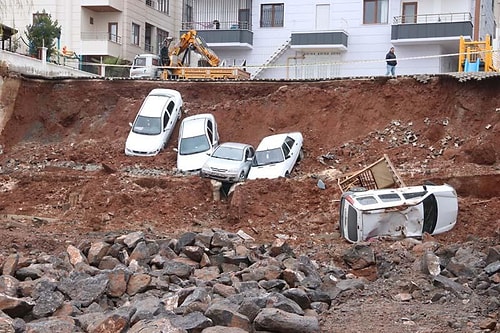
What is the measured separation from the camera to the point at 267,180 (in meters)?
23.6

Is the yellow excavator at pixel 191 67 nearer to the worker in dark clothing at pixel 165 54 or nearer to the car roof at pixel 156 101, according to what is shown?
the worker in dark clothing at pixel 165 54

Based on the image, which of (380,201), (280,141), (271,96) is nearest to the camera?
(380,201)

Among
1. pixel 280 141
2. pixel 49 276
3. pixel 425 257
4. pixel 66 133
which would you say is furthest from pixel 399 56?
pixel 49 276

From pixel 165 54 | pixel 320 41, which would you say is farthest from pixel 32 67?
pixel 320 41

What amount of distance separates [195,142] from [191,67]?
8.80 m

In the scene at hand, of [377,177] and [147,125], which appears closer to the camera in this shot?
[377,177]

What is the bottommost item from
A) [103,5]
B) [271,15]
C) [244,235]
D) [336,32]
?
[244,235]

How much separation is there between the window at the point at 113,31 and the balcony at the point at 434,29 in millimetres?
16138

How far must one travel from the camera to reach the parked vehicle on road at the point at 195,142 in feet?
85.6

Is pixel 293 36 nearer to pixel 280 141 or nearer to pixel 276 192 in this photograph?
pixel 280 141

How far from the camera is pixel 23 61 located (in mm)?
31438

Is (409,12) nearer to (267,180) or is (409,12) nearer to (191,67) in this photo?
(191,67)

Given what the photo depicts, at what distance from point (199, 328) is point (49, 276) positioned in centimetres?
455

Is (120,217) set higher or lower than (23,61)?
lower
